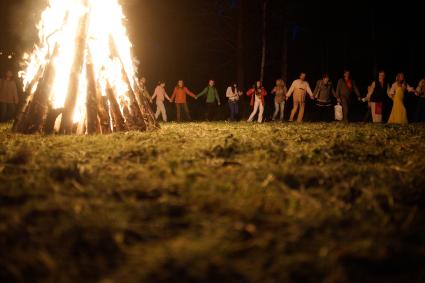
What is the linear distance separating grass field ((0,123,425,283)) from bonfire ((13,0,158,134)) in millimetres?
3772

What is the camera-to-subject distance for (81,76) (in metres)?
9.73

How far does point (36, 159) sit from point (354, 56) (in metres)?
36.2

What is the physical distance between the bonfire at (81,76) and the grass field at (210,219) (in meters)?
3.77

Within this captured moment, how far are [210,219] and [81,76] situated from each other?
7326mm

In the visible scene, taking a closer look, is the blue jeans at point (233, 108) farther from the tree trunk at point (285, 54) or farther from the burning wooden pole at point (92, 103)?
the tree trunk at point (285, 54)

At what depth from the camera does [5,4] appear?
19375 mm

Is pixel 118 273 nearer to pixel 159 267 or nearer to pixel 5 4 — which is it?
pixel 159 267

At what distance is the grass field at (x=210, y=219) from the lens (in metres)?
2.53

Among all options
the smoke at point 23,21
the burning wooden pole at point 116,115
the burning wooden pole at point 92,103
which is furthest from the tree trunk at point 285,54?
the burning wooden pole at point 92,103

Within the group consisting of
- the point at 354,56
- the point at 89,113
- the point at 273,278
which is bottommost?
the point at 273,278

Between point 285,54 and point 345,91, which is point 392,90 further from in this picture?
point 285,54

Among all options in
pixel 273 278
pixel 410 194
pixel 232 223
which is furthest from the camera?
pixel 410 194

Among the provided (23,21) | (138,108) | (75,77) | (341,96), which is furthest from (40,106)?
(23,21)

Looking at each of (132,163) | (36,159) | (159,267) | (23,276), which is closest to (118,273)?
(159,267)
